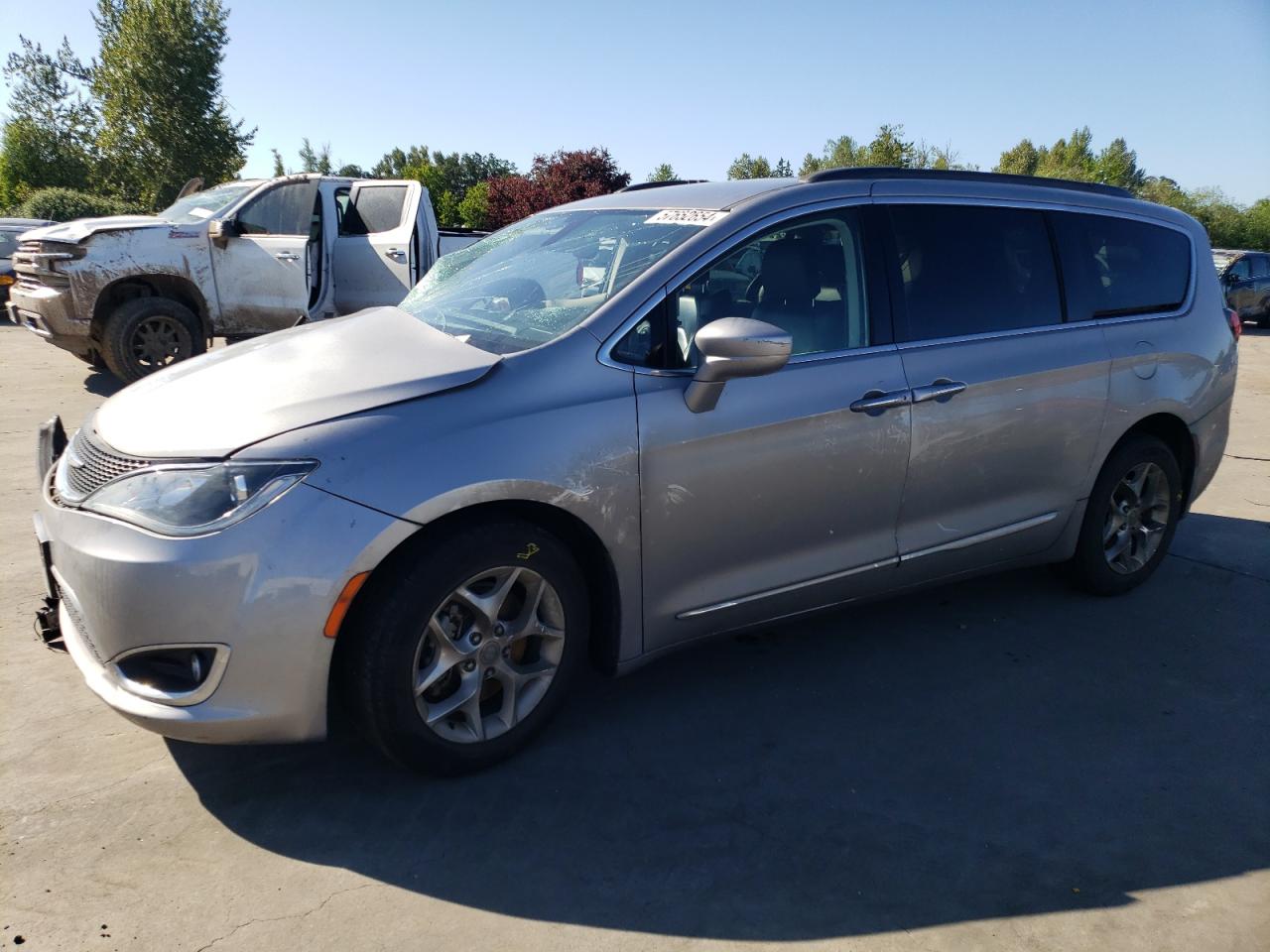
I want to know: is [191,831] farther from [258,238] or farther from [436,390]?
[258,238]

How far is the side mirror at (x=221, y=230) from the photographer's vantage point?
29.6 ft

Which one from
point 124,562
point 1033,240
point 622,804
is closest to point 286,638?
point 124,562

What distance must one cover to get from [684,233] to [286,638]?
6.15 feet

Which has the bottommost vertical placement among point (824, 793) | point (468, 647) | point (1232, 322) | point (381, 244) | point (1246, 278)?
point (824, 793)

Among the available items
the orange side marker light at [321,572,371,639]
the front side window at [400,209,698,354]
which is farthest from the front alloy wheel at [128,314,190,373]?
the orange side marker light at [321,572,371,639]

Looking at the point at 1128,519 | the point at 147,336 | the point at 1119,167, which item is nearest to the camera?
the point at 1128,519

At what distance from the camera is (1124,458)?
14.3 feet

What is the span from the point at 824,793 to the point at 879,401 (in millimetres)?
1384

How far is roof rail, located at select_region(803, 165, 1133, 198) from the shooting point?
3.63m

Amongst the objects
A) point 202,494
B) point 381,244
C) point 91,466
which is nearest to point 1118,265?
point 202,494

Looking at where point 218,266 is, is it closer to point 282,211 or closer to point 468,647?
point 282,211

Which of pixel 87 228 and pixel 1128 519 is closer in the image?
pixel 1128 519

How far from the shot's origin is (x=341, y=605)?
256 cm

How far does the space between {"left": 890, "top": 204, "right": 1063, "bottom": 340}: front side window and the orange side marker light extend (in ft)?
7.21
